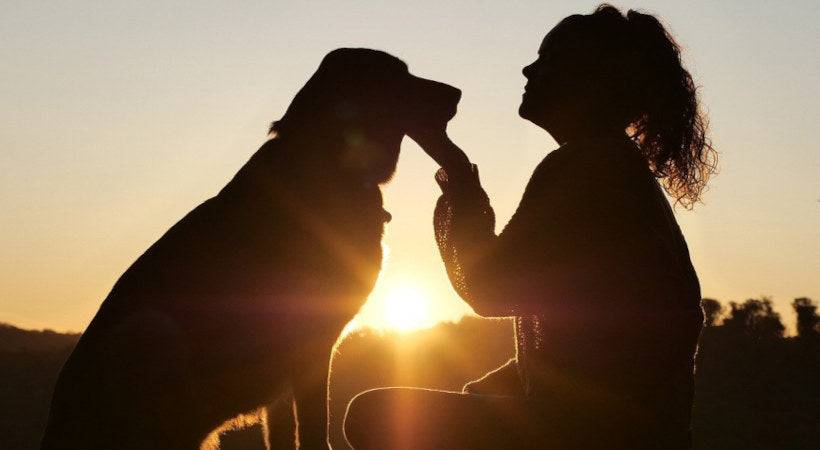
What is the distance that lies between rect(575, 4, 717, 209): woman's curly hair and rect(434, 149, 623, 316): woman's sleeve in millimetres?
524

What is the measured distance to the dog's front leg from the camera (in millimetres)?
3408

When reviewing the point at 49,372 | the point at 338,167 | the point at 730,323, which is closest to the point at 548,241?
the point at 338,167

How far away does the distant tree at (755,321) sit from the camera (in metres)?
17.5

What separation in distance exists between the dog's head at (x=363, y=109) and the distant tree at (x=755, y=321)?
1516 cm

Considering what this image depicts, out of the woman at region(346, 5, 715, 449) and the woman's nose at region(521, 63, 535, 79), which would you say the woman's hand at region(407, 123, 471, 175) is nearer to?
the woman at region(346, 5, 715, 449)

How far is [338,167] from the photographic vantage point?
374 centimetres

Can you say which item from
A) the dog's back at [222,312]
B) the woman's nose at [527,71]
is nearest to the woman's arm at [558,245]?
the woman's nose at [527,71]

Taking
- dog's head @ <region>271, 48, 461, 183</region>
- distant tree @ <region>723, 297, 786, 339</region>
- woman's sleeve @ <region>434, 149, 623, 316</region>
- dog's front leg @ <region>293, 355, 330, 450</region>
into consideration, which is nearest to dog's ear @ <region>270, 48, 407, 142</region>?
dog's head @ <region>271, 48, 461, 183</region>

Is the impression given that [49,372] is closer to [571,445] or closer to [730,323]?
[571,445]

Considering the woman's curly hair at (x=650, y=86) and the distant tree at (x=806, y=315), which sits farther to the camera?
the distant tree at (x=806, y=315)

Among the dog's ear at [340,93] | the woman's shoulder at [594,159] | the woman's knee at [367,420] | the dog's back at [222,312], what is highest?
the dog's ear at [340,93]

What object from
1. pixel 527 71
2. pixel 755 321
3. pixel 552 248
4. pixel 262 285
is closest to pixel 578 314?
pixel 552 248

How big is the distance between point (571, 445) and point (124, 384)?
161 cm

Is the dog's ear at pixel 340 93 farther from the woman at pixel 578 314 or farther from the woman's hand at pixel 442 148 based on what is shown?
the woman at pixel 578 314
